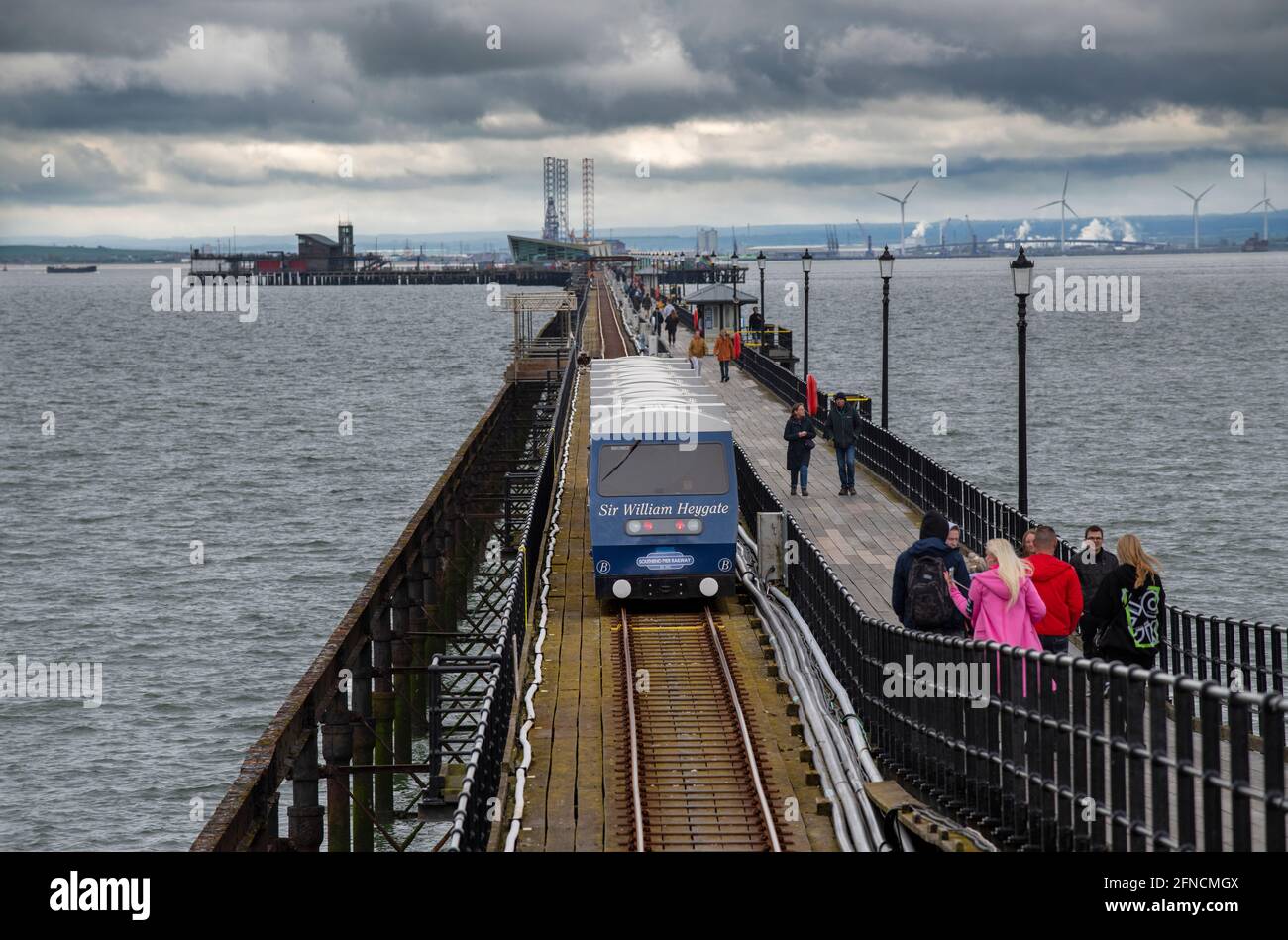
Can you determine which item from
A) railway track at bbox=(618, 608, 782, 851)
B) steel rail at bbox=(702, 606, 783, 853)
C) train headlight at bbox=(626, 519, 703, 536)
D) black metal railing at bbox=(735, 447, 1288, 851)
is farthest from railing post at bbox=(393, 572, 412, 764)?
black metal railing at bbox=(735, 447, 1288, 851)

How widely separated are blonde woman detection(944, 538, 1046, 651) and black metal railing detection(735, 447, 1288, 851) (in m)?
0.30

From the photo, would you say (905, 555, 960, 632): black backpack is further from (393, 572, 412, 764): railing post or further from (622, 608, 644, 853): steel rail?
(393, 572, 412, 764): railing post

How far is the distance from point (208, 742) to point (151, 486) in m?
34.2

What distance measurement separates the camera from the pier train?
843 inches

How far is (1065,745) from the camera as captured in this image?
11188 mm

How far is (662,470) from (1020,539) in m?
5.09

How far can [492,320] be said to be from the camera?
19588 cm

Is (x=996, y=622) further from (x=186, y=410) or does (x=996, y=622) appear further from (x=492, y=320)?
(x=492, y=320)

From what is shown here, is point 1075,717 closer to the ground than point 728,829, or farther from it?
farther from it

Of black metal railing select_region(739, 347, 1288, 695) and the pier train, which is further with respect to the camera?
the pier train
